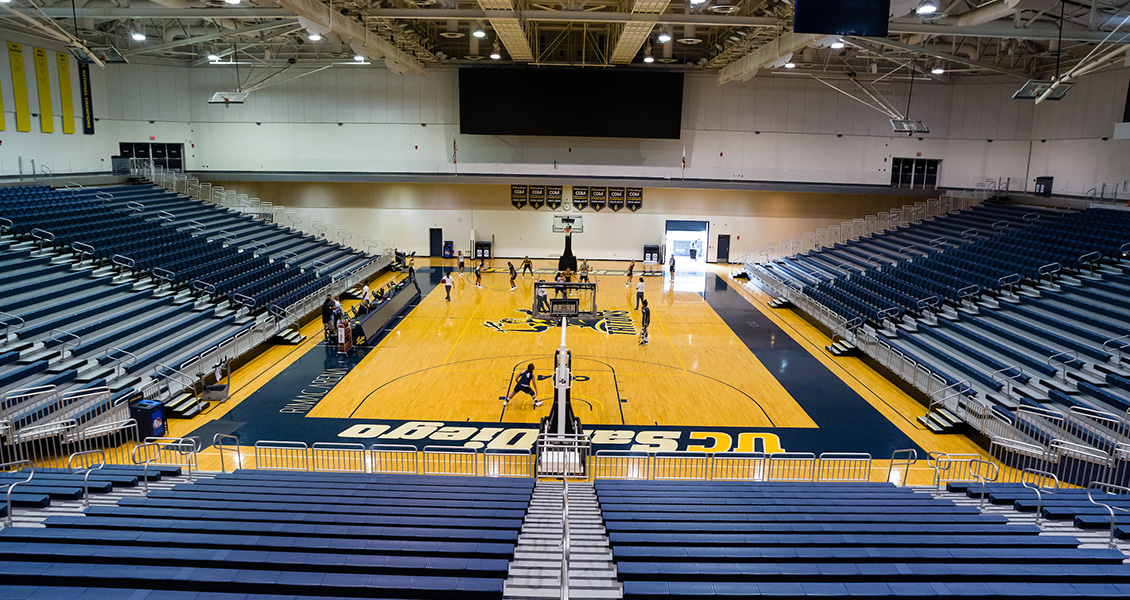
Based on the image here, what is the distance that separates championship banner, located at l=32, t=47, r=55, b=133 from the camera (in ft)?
92.0

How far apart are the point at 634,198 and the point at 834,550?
1313 inches

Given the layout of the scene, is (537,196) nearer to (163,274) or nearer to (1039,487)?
(163,274)

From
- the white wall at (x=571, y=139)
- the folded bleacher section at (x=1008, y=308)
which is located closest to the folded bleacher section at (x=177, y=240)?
the white wall at (x=571, y=139)

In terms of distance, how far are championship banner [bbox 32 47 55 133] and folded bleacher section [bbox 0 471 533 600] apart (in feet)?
89.3

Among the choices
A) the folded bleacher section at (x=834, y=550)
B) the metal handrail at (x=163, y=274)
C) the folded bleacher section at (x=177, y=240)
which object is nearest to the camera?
the folded bleacher section at (x=834, y=550)

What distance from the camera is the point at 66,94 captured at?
99.2 ft

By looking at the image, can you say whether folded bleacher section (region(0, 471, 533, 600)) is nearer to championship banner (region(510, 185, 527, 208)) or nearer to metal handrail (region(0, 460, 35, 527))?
metal handrail (region(0, 460, 35, 527))

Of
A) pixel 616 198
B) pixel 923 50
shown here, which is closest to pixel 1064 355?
pixel 923 50

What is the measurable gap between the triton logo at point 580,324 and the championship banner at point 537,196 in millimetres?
13943

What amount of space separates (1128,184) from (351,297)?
3247 centimetres

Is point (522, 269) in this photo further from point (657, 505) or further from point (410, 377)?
point (657, 505)

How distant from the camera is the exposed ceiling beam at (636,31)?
755 inches

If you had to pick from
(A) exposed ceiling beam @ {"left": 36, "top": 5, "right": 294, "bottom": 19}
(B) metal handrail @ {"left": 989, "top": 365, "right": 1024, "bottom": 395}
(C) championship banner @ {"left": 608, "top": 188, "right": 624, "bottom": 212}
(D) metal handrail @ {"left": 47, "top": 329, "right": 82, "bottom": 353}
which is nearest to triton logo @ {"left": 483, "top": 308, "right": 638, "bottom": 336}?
(B) metal handrail @ {"left": 989, "top": 365, "right": 1024, "bottom": 395}

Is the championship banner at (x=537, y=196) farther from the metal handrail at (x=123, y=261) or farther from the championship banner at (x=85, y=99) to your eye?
the championship banner at (x=85, y=99)
